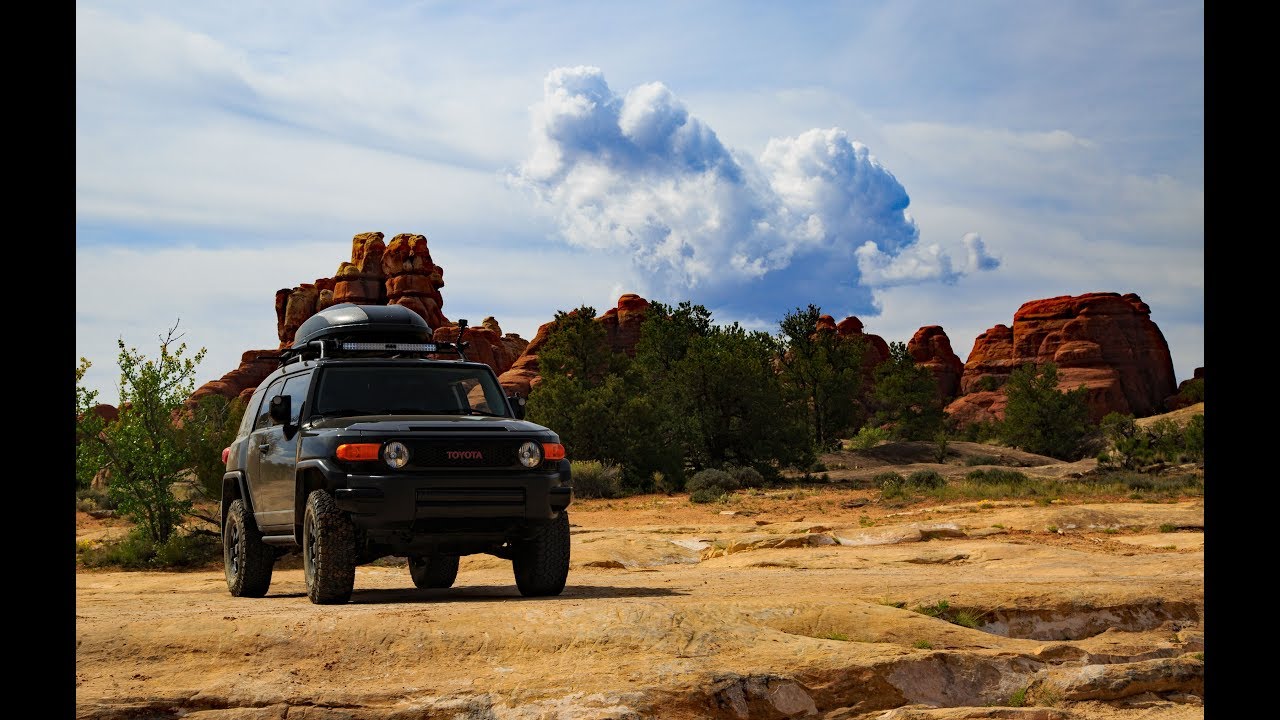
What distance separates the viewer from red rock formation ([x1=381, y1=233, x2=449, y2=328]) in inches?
3967

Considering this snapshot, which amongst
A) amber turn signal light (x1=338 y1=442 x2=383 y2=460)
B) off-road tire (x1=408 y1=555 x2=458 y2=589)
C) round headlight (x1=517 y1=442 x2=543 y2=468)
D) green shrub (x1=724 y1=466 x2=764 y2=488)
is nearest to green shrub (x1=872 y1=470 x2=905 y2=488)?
green shrub (x1=724 y1=466 x2=764 y2=488)

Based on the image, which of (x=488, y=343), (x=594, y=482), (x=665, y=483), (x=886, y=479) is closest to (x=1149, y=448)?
(x=886, y=479)

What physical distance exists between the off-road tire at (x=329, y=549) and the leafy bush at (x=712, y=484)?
2481 centimetres

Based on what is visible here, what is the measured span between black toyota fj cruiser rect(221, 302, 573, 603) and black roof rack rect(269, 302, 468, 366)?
0.02 metres

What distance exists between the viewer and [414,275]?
102m

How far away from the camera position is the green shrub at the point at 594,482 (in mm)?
34719

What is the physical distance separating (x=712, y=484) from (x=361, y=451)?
28146 millimetres

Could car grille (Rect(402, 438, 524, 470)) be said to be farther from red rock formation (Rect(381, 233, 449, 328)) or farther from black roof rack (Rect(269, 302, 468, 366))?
red rock formation (Rect(381, 233, 449, 328))

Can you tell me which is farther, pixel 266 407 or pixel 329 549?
pixel 266 407

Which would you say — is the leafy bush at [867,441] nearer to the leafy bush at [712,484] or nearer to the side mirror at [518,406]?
the leafy bush at [712,484]

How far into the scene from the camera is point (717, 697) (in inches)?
250

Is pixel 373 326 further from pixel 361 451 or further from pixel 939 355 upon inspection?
pixel 939 355

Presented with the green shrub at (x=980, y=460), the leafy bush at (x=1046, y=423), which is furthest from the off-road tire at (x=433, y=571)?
the leafy bush at (x=1046, y=423)
